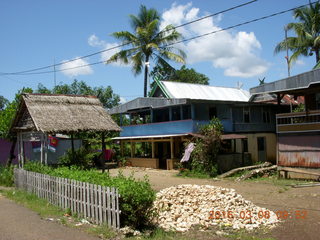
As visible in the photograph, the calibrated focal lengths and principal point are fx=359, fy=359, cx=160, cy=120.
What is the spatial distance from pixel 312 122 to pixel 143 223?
44.9 ft

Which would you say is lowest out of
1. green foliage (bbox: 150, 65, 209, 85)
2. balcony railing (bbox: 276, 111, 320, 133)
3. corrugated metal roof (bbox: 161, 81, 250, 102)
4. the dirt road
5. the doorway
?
the dirt road

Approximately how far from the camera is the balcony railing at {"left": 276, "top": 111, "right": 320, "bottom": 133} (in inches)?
741

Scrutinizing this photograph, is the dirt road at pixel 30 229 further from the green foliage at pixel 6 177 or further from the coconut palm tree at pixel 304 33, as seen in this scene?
the coconut palm tree at pixel 304 33

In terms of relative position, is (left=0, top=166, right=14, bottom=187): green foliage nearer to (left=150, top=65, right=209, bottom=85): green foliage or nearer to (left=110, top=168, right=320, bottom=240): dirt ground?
(left=110, top=168, right=320, bottom=240): dirt ground

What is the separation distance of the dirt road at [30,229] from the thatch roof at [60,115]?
5.48 meters

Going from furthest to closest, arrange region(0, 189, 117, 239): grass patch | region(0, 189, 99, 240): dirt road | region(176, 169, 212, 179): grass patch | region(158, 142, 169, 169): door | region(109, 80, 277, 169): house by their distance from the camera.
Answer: region(158, 142, 169, 169): door < region(109, 80, 277, 169): house < region(176, 169, 212, 179): grass patch < region(0, 189, 117, 239): grass patch < region(0, 189, 99, 240): dirt road

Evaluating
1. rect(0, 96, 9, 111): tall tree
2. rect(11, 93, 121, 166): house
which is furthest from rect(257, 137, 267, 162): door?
rect(0, 96, 9, 111): tall tree

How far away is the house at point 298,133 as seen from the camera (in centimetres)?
1867

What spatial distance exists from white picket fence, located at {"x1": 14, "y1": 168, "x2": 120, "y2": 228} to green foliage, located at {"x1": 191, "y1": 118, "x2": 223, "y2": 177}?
10.8 m

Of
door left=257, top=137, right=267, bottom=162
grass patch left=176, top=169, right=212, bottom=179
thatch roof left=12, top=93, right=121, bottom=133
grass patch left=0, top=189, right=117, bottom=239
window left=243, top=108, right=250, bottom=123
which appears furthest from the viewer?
window left=243, top=108, right=250, bottom=123

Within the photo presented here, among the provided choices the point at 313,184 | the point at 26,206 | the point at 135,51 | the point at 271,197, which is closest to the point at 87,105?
the point at 26,206

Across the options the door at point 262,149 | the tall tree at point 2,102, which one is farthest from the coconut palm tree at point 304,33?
the tall tree at point 2,102

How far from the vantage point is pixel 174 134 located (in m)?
25.3

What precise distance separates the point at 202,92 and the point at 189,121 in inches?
316
